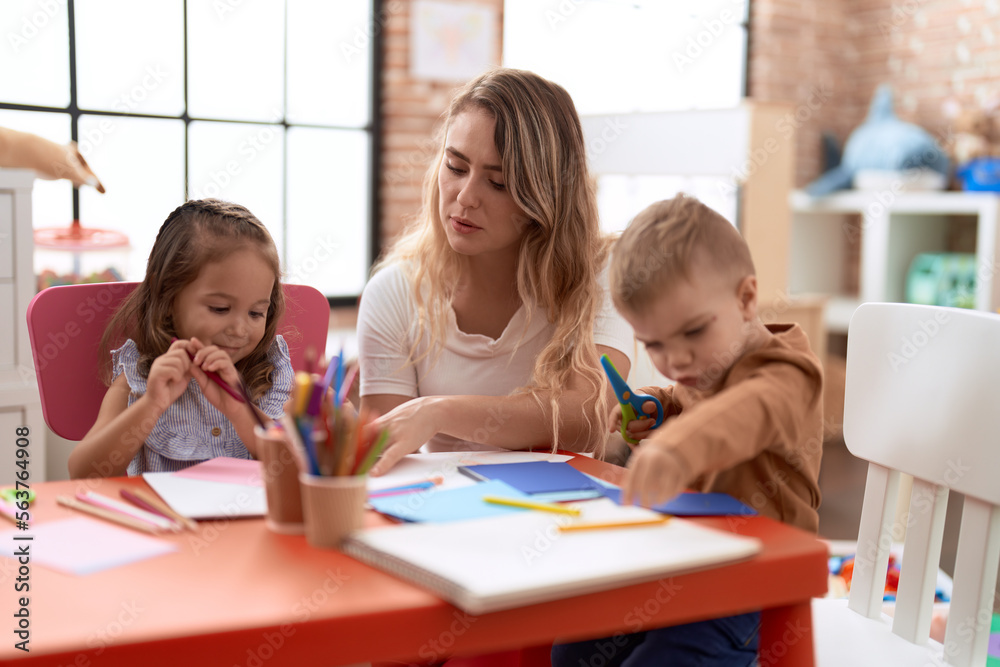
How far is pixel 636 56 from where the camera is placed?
431 centimetres

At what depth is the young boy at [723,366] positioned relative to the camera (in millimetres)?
864

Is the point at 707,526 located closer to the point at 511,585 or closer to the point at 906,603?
the point at 511,585

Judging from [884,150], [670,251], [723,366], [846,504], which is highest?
[884,150]

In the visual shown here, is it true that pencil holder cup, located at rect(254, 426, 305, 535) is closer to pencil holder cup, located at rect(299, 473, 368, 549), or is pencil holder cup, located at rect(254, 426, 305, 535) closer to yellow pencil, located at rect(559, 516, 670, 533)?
pencil holder cup, located at rect(299, 473, 368, 549)

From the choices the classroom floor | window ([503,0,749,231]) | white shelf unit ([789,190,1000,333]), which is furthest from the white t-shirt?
white shelf unit ([789,190,1000,333])

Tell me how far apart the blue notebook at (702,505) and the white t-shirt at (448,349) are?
0.51 meters

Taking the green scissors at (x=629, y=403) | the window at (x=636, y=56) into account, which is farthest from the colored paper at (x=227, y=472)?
the window at (x=636, y=56)

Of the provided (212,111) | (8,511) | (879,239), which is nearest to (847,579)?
(8,511)

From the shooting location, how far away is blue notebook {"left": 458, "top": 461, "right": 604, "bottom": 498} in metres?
0.95

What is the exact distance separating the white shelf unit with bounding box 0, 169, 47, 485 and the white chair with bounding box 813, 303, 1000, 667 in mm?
1702

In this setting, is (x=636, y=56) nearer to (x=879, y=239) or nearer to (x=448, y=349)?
(x=879, y=239)

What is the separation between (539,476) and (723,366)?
235mm

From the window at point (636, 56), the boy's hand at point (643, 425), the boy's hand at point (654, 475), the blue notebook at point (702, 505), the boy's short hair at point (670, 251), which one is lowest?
the blue notebook at point (702, 505)

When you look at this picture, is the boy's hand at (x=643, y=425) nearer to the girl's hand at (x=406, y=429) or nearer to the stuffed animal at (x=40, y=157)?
the girl's hand at (x=406, y=429)
